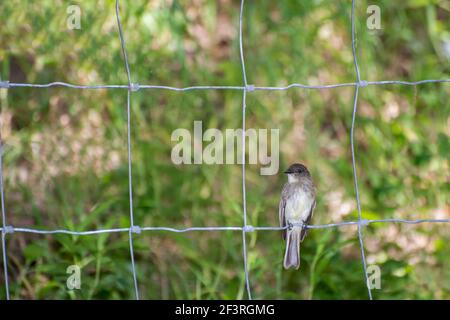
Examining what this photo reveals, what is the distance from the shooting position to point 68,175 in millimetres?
4359

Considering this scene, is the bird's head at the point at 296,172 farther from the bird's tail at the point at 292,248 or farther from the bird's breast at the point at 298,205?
the bird's tail at the point at 292,248

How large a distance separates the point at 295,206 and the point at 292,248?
0.17 metres

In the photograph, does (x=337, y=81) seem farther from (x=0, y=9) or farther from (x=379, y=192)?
(x=0, y=9)

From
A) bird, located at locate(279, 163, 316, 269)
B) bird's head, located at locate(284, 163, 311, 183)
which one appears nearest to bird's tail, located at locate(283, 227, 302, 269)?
bird, located at locate(279, 163, 316, 269)

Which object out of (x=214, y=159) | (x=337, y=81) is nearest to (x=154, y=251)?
(x=214, y=159)

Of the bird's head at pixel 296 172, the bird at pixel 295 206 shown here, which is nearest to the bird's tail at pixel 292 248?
the bird at pixel 295 206

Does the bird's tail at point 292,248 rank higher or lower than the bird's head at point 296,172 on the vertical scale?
lower

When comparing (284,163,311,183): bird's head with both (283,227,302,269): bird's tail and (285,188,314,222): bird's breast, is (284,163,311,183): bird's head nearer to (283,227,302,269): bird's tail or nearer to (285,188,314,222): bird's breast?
(285,188,314,222): bird's breast

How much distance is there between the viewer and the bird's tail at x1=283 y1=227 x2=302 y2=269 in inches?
123

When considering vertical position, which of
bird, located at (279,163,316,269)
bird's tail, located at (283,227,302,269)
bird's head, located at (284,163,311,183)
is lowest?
bird's tail, located at (283,227,302,269)

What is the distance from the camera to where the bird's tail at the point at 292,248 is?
10.2 feet

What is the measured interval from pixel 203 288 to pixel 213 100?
1.45 metres

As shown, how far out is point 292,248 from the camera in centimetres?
315

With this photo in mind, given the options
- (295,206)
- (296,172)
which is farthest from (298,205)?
(296,172)
